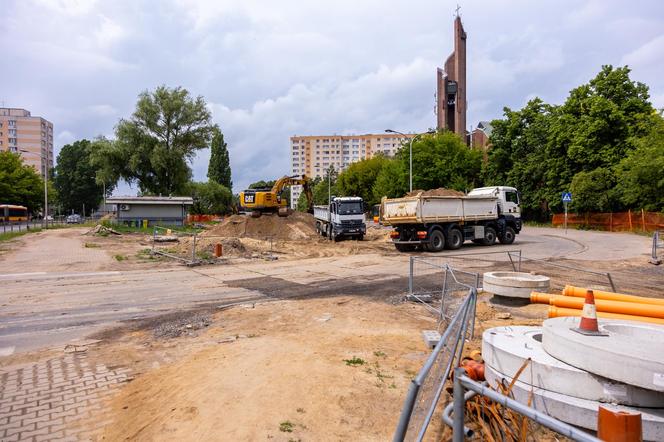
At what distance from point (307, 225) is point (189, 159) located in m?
26.3

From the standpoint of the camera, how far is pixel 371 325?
24.7 feet

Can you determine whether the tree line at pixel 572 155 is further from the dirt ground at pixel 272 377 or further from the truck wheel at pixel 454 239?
the dirt ground at pixel 272 377

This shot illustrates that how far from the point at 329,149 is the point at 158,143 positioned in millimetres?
109597

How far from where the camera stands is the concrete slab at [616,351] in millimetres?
3283

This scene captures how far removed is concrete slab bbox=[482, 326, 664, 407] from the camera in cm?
344

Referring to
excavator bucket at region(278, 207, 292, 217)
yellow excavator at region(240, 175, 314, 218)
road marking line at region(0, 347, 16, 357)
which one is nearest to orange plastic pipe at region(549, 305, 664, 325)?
road marking line at region(0, 347, 16, 357)

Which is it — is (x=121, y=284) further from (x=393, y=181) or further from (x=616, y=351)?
(x=393, y=181)

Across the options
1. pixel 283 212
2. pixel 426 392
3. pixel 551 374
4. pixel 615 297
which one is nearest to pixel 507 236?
pixel 283 212

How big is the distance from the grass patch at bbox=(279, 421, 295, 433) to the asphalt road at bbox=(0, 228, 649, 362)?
4774 mm

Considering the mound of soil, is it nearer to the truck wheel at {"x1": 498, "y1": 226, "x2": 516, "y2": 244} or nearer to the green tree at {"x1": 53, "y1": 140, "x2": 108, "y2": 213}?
the truck wheel at {"x1": 498, "y1": 226, "x2": 516, "y2": 244}

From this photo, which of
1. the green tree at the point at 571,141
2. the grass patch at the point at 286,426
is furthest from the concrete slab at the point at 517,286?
the green tree at the point at 571,141

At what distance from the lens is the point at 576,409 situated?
355cm

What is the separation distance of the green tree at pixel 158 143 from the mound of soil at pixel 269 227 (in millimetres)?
20895

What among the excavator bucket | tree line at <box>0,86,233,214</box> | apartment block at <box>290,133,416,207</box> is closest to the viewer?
the excavator bucket
